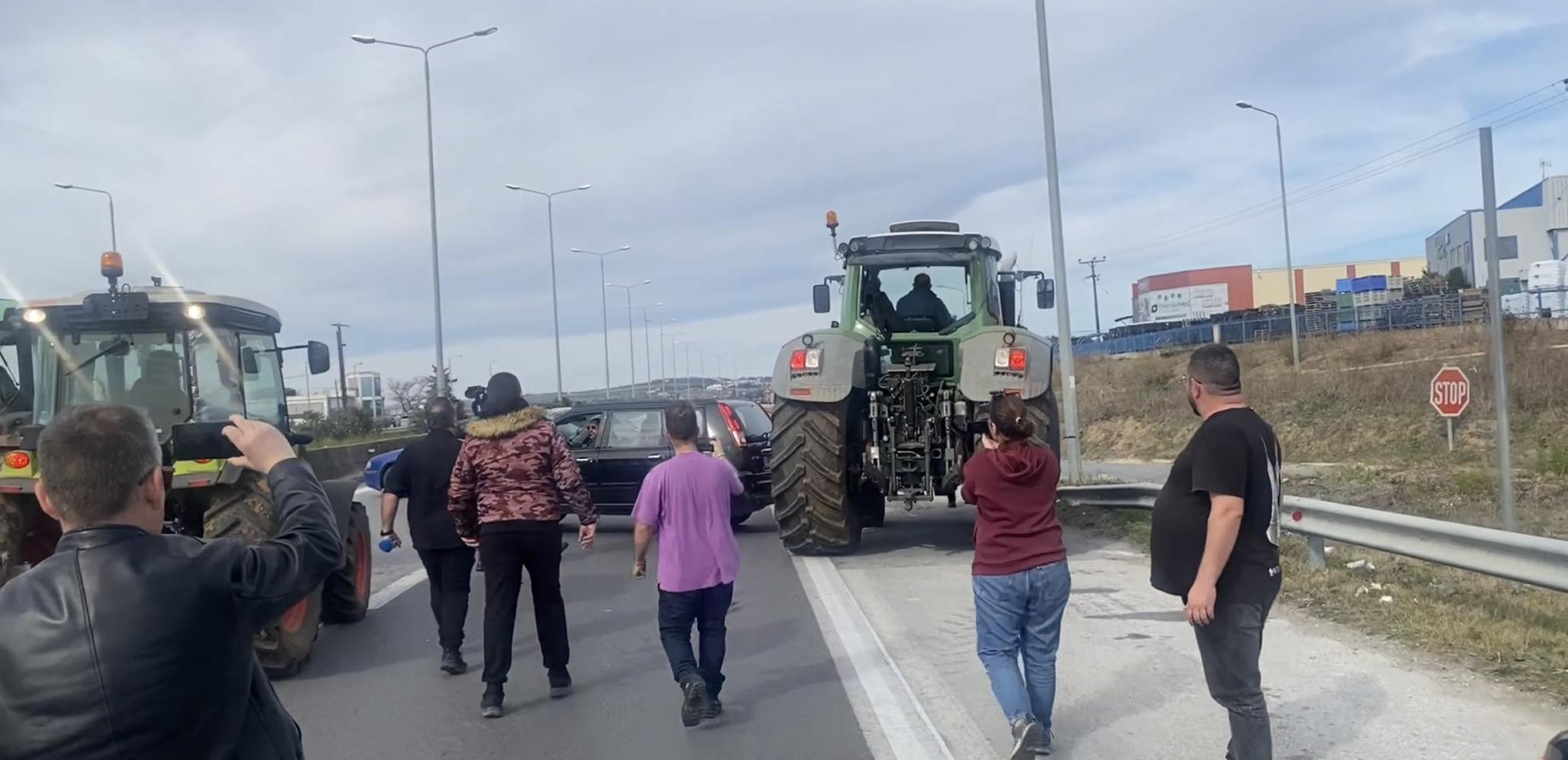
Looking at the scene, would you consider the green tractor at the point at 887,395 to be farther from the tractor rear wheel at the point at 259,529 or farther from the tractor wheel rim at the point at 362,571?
the tractor rear wheel at the point at 259,529

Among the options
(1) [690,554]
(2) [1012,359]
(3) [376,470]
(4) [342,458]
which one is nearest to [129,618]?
(1) [690,554]

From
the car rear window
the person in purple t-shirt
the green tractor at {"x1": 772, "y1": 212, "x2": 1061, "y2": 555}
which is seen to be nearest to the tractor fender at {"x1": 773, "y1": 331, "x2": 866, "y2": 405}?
the green tractor at {"x1": 772, "y1": 212, "x2": 1061, "y2": 555}

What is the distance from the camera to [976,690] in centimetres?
670

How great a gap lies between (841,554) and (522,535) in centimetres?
563

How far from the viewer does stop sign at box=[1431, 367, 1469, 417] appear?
15791 millimetres

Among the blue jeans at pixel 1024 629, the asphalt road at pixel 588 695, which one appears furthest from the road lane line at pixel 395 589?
the blue jeans at pixel 1024 629

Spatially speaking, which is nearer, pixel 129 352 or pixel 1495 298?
pixel 129 352

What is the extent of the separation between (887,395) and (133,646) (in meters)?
9.42

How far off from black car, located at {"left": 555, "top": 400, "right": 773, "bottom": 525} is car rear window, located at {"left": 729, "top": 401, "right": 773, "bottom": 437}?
3 centimetres

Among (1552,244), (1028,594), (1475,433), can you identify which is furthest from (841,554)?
Answer: (1552,244)

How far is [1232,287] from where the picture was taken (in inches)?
3644

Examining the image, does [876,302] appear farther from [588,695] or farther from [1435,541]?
[588,695]

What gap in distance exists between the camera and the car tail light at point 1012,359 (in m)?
10.8

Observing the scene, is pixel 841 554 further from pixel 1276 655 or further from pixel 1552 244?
pixel 1552 244
